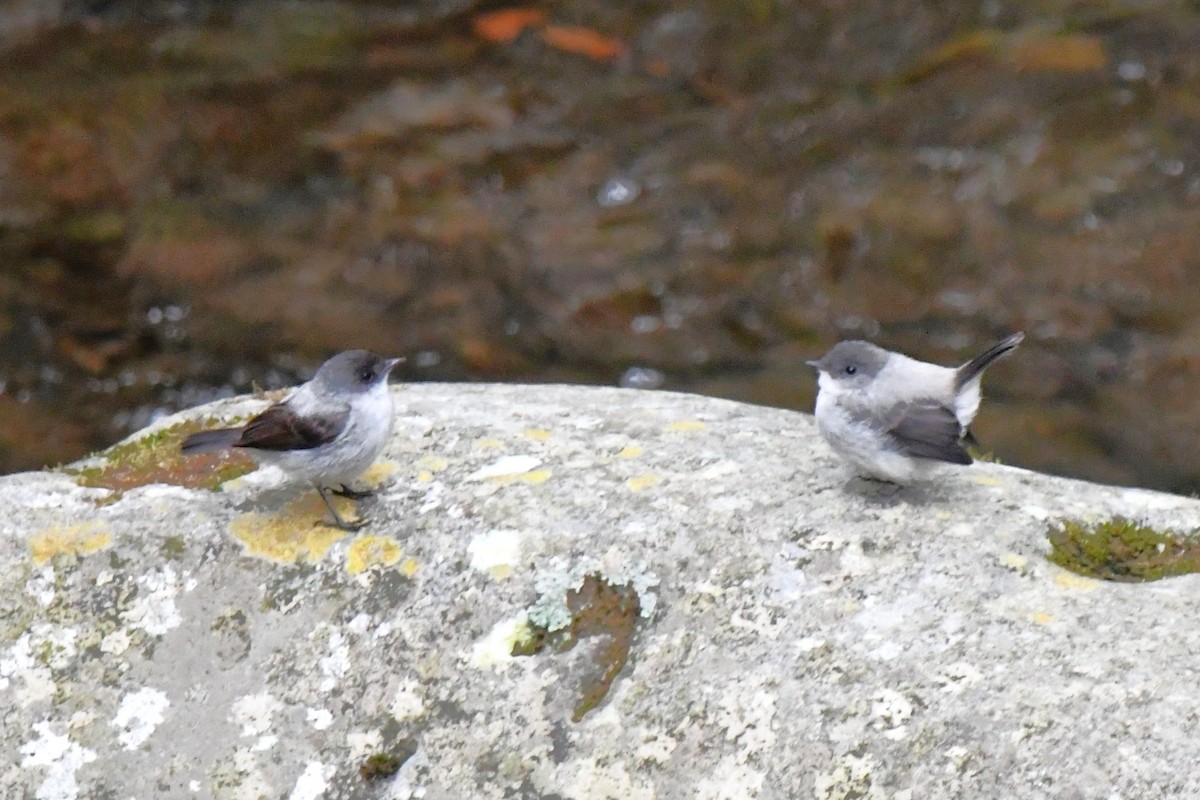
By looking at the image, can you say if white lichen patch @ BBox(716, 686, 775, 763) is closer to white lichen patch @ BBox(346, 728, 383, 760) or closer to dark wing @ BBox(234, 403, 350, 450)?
white lichen patch @ BBox(346, 728, 383, 760)

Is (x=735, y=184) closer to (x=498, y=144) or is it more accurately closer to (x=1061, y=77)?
(x=498, y=144)

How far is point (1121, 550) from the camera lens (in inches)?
181

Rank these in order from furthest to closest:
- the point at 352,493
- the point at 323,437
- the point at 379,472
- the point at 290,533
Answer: the point at 379,472 → the point at 352,493 → the point at 323,437 → the point at 290,533

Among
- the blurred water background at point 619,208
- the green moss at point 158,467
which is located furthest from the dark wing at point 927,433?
the blurred water background at point 619,208

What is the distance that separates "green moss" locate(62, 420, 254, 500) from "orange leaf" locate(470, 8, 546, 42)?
719 cm

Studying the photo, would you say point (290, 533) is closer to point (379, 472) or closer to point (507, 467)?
point (379, 472)

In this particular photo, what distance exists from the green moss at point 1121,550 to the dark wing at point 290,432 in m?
2.77

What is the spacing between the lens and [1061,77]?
10820 millimetres

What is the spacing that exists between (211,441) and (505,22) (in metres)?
7.97

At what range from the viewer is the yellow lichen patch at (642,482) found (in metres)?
4.94

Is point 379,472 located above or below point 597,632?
below

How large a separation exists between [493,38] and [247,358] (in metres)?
4.08

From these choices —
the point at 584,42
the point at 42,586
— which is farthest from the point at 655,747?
the point at 584,42

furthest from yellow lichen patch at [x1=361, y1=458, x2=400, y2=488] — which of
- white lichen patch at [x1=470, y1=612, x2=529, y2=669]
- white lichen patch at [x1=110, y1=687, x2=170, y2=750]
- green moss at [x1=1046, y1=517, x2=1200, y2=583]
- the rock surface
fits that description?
green moss at [x1=1046, y1=517, x2=1200, y2=583]
